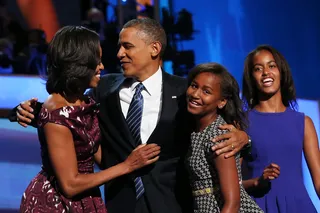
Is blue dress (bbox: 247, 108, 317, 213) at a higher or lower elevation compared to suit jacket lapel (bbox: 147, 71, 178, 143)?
lower

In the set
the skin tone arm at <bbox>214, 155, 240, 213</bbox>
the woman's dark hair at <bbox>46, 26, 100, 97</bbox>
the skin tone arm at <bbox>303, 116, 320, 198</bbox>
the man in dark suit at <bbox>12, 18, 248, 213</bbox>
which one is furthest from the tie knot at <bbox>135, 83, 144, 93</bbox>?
the skin tone arm at <bbox>303, 116, 320, 198</bbox>

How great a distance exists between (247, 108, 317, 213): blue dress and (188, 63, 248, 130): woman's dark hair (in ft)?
1.18

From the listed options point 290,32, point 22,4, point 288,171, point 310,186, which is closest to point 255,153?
point 288,171

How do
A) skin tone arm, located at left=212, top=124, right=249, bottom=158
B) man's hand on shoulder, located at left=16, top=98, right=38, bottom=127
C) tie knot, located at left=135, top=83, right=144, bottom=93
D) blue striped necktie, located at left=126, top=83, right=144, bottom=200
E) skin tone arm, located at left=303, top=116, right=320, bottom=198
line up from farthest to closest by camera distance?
skin tone arm, located at left=303, top=116, right=320, bottom=198
tie knot, located at left=135, top=83, right=144, bottom=93
blue striped necktie, located at left=126, top=83, right=144, bottom=200
man's hand on shoulder, located at left=16, top=98, right=38, bottom=127
skin tone arm, located at left=212, top=124, right=249, bottom=158

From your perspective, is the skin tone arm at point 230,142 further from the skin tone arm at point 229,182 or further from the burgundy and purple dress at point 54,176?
the burgundy and purple dress at point 54,176

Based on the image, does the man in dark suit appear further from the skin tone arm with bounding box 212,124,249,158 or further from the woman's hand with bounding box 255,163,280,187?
the woman's hand with bounding box 255,163,280,187

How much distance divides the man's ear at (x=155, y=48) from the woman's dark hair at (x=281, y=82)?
45 centimetres

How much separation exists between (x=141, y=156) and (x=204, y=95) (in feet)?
1.05

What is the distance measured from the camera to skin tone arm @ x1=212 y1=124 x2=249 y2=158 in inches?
91.4

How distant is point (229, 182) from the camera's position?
2.29 meters

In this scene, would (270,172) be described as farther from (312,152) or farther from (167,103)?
(167,103)

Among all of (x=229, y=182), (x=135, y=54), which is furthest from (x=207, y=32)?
(x=229, y=182)

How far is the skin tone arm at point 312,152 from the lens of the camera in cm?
288

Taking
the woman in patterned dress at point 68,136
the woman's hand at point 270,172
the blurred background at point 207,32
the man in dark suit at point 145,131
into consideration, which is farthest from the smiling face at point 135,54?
the blurred background at point 207,32
